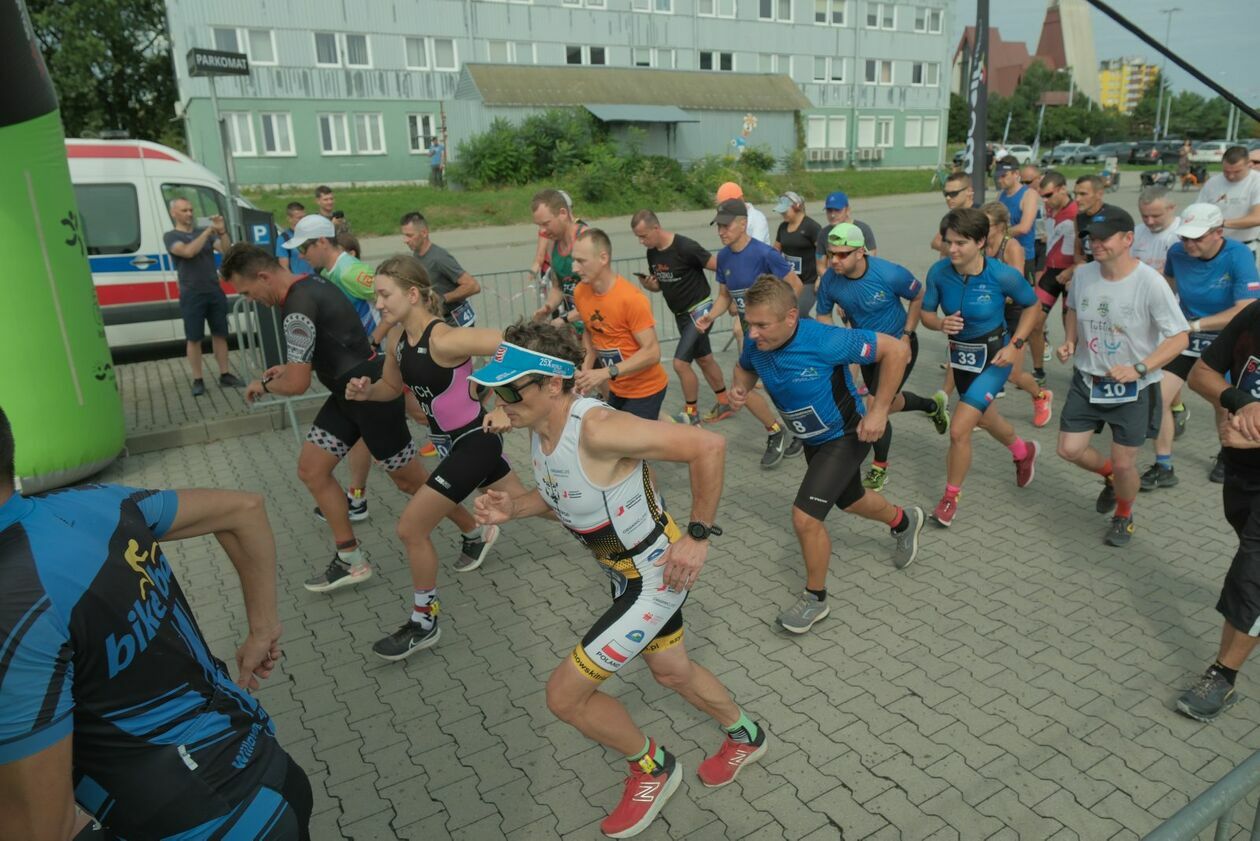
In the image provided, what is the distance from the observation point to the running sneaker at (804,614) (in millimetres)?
4867

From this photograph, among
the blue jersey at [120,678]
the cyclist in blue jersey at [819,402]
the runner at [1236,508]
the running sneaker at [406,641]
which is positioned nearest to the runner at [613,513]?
the blue jersey at [120,678]

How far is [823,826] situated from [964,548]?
2934 mm

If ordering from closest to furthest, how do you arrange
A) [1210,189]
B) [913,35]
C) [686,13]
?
[1210,189] < [686,13] < [913,35]

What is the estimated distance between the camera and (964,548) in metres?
5.89

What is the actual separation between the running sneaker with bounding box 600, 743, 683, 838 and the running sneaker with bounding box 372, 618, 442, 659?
5.65 ft

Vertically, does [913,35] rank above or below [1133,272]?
above

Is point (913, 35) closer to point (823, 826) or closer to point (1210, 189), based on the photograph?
point (1210, 189)

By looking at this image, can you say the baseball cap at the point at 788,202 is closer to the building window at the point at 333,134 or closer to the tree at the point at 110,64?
the building window at the point at 333,134

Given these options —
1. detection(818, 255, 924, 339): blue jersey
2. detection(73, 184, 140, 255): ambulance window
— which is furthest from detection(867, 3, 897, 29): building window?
detection(818, 255, 924, 339): blue jersey

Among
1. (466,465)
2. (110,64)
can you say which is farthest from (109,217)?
(110,64)

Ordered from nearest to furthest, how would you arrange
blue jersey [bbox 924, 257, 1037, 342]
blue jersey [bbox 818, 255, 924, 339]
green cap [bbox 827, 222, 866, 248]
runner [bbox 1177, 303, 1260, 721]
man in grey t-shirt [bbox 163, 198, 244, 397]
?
runner [bbox 1177, 303, 1260, 721], blue jersey [bbox 924, 257, 1037, 342], green cap [bbox 827, 222, 866, 248], blue jersey [bbox 818, 255, 924, 339], man in grey t-shirt [bbox 163, 198, 244, 397]

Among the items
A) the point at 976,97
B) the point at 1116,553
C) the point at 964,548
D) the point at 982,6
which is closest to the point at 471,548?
the point at 964,548

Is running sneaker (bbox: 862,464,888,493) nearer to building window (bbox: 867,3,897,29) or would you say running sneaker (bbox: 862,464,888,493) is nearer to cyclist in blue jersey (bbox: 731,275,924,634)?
cyclist in blue jersey (bbox: 731,275,924,634)

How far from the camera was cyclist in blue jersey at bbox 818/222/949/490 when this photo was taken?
635 cm
